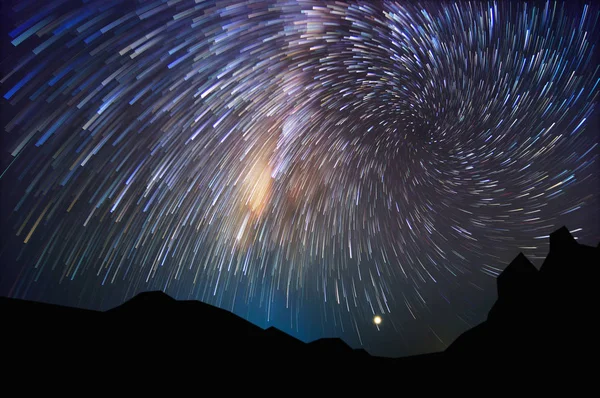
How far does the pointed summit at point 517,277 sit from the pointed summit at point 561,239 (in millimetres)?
1677

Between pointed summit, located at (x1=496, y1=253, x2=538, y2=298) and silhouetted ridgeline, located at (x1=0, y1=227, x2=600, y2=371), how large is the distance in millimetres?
67

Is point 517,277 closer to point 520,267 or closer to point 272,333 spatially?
point 520,267

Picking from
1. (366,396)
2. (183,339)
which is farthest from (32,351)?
(366,396)

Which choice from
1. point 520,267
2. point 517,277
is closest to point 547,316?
point 517,277

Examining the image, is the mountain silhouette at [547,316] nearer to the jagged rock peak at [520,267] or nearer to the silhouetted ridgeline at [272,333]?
the silhouetted ridgeline at [272,333]

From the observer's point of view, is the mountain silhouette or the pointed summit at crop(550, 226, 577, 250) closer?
the mountain silhouette

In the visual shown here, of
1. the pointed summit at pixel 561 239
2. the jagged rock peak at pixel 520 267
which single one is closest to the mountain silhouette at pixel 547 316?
the pointed summit at pixel 561 239

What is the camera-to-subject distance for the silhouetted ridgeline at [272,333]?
621 centimetres

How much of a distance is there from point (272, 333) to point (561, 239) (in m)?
13.3

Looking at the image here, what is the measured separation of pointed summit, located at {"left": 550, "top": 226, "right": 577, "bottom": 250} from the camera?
11.4m

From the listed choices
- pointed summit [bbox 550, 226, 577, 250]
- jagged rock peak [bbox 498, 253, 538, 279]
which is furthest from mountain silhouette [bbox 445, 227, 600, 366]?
jagged rock peak [bbox 498, 253, 538, 279]

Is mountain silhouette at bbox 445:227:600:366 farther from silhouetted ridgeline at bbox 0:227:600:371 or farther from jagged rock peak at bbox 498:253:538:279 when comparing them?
jagged rock peak at bbox 498:253:538:279

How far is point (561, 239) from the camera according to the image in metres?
11.6

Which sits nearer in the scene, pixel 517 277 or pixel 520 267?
pixel 517 277
